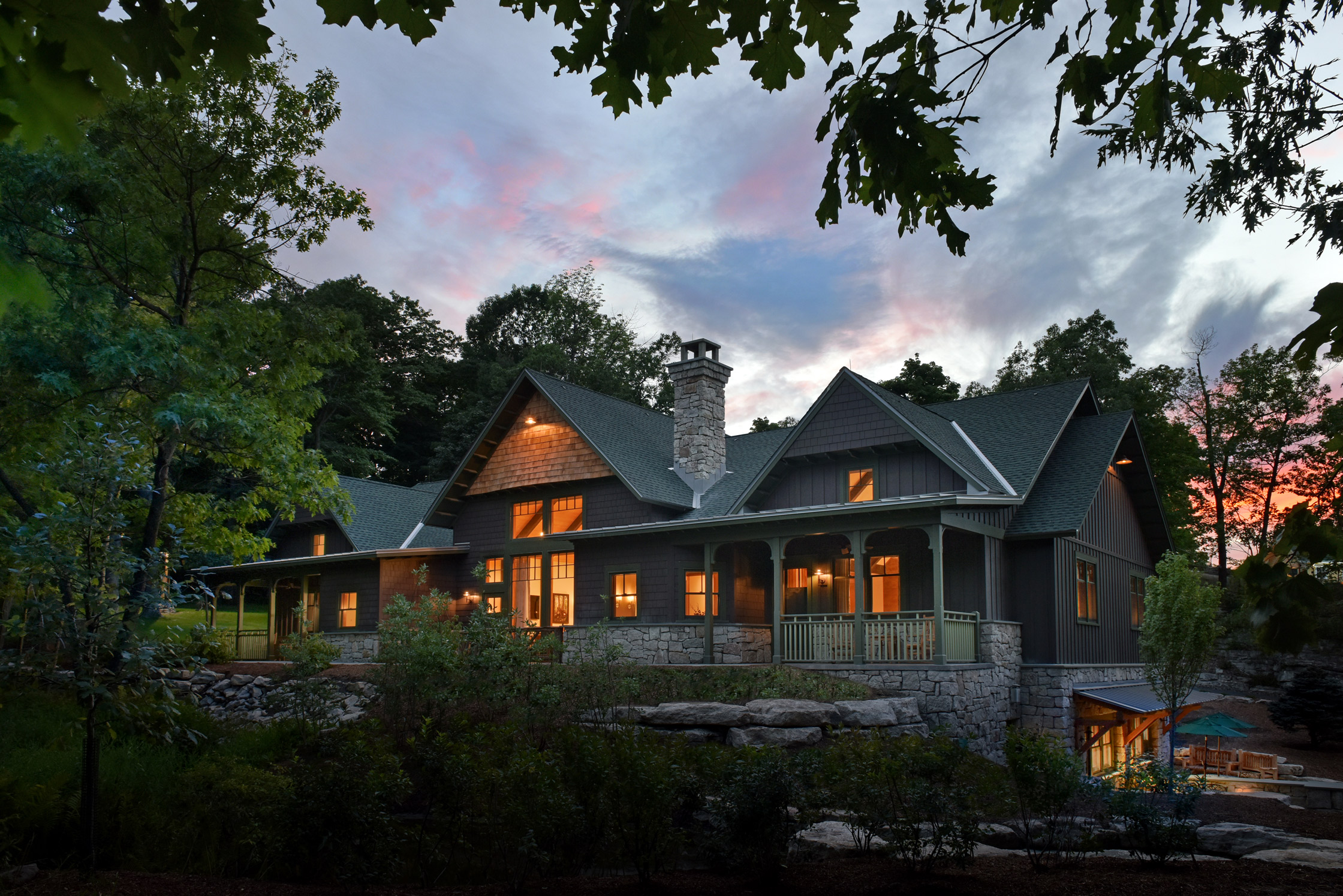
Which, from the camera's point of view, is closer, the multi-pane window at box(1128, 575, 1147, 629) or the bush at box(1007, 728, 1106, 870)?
the bush at box(1007, 728, 1106, 870)

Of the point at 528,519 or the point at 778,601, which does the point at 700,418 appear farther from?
the point at 778,601

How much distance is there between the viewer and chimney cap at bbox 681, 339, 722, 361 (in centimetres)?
2340

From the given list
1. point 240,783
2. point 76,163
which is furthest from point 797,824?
point 76,163

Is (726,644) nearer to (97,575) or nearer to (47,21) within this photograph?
(97,575)

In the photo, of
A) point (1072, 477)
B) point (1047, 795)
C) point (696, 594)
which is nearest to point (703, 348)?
point (696, 594)

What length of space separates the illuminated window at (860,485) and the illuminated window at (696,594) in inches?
131

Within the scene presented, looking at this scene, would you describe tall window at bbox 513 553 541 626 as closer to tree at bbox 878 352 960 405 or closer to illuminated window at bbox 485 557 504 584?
illuminated window at bbox 485 557 504 584

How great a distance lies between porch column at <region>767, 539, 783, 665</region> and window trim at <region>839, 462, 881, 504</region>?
177cm

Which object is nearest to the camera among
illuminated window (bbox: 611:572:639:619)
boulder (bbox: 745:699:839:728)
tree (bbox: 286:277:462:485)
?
boulder (bbox: 745:699:839:728)

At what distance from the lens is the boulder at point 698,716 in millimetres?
13500

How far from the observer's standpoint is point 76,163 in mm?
11875

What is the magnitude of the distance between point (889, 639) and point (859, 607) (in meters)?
0.72

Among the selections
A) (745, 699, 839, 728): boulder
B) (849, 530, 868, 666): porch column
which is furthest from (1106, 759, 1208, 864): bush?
(849, 530, 868, 666): porch column

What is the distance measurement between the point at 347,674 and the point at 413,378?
105ft
